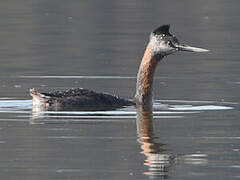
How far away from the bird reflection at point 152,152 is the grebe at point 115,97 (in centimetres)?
106

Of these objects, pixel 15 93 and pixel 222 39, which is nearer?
pixel 15 93

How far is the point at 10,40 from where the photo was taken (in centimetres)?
3086

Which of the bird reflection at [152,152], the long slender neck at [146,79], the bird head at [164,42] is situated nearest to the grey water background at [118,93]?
the bird reflection at [152,152]

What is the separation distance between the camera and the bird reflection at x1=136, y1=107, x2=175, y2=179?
13223mm

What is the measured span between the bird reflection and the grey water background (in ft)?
0.07

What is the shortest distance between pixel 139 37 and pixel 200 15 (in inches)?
357

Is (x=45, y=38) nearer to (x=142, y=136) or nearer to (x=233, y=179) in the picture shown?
(x=142, y=136)

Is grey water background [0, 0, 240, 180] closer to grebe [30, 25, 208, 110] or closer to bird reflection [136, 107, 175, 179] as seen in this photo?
bird reflection [136, 107, 175, 179]

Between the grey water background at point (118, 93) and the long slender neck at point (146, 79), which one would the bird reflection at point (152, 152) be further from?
the long slender neck at point (146, 79)

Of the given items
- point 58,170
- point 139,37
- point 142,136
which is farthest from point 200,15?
point 58,170

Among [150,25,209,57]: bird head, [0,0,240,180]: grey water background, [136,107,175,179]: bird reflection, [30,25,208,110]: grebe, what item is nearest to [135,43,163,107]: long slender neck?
[30,25,208,110]: grebe

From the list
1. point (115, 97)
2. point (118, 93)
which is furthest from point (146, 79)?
point (115, 97)

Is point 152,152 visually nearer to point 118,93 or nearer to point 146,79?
point 146,79

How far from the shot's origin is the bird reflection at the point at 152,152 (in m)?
13.2
